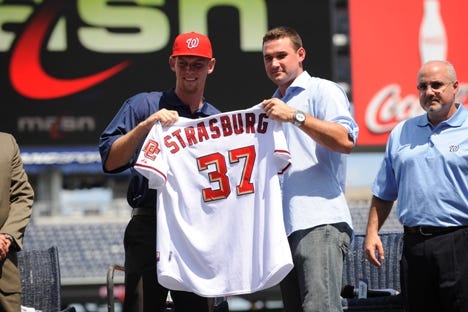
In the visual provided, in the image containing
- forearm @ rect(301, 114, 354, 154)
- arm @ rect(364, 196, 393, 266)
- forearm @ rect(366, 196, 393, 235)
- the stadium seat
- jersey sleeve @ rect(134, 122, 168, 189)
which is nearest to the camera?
forearm @ rect(301, 114, 354, 154)

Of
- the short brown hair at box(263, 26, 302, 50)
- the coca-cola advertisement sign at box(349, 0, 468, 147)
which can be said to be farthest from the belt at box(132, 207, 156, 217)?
the coca-cola advertisement sign at box(349, 0, 468, 147)

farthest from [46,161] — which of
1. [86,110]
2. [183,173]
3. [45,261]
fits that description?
[183,173]

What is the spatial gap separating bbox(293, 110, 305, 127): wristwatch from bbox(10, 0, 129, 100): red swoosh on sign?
28.6ft

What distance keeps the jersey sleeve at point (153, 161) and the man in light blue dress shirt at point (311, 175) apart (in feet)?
1.46

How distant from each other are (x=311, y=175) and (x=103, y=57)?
8.76m

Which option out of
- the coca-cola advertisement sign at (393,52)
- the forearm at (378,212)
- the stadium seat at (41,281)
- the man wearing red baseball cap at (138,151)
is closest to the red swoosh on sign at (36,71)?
the coca-cola advertisement sign at (393,52)

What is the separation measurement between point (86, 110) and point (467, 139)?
339 inches

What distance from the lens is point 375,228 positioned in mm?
4344

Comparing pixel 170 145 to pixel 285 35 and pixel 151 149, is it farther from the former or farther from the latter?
pixel 285 35

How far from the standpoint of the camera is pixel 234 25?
12.6 m

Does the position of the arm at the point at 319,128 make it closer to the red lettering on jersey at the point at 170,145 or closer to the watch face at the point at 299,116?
the watch face at the point at 299,116

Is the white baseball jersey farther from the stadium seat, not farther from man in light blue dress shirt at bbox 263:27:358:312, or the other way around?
the stadium seat

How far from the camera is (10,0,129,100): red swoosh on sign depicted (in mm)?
12266

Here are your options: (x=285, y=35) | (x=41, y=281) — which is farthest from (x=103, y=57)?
(x=285, y=35)
